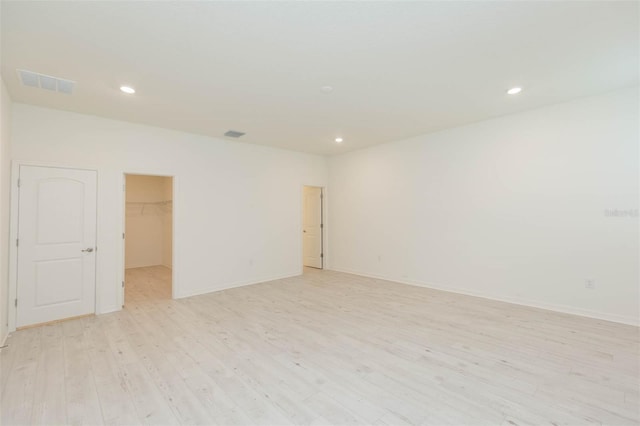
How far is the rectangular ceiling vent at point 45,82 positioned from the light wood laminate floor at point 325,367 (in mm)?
2831

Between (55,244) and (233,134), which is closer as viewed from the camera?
(55,244)

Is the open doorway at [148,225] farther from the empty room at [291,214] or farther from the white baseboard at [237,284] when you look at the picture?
the white baseboard at [237,284]

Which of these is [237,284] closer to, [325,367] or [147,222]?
[325,367]

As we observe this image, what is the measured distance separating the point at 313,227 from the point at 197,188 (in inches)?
129

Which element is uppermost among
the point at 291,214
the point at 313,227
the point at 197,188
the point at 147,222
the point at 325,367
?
the point at 197,188

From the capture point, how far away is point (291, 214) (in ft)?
21.4

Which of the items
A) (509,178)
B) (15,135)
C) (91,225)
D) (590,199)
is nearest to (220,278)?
(91,225)

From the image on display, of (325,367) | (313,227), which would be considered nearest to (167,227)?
(313,227)

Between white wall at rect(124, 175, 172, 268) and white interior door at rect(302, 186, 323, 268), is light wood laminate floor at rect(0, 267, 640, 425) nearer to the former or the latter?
white interior door at rect(302, 186, 323, 268)

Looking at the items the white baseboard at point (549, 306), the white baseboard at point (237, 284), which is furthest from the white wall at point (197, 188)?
the white baseboard at point (549, 306)

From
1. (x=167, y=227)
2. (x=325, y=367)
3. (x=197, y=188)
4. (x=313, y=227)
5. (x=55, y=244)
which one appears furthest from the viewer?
(x=167, y=227)

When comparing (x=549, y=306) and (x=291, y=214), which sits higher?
(x=291, y=214)

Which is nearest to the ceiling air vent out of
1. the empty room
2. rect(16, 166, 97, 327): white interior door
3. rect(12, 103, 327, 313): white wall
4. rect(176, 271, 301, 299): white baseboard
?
the empty room

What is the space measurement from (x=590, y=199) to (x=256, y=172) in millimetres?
5400
